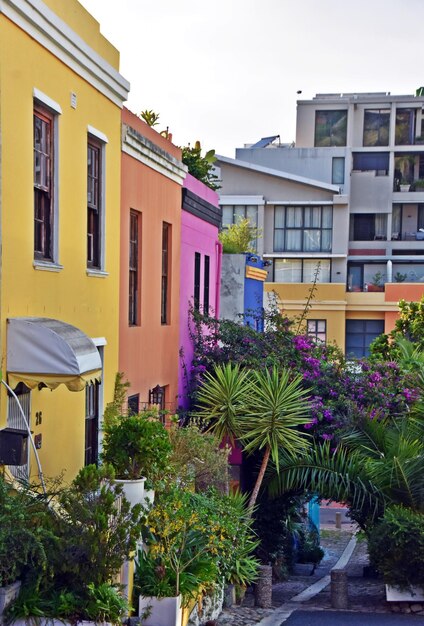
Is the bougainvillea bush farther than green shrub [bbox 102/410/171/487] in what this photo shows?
Yes

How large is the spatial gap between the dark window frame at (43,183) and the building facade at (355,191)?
37.7 meters

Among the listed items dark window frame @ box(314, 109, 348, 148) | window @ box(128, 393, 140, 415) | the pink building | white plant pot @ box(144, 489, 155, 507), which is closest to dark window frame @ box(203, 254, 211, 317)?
the pink building

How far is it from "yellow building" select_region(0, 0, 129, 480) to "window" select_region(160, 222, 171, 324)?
3.57m

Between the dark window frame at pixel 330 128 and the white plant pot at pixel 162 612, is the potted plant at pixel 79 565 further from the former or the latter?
the dark window frame at pixel 330 128

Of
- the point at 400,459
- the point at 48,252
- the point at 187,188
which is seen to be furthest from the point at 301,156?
the point at 48,252

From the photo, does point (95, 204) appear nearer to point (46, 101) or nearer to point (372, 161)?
point (46, 101)

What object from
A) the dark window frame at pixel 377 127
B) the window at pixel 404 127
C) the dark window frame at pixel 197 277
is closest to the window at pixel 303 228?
the dark window frame at pixel 377 127

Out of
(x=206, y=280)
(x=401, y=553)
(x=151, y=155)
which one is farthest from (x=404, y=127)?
(x=401, y=553)

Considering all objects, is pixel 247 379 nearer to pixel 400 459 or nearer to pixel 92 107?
pixel 400 459

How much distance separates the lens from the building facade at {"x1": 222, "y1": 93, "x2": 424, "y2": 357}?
161 ft

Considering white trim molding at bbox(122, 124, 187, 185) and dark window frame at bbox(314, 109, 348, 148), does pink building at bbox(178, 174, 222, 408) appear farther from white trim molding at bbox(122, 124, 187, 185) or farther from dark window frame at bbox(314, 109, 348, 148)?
dark window frame at bbox(314, 109, 348, 148)

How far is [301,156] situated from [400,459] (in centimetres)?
3885

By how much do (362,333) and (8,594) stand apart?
38.3m

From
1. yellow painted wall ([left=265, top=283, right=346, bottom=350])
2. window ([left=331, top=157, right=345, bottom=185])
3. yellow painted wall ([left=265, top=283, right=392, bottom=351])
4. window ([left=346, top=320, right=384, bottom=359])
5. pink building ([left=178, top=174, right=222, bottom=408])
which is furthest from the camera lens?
window ([left=331, top=157, right=345, bottom=185])
